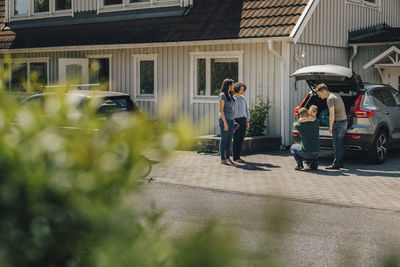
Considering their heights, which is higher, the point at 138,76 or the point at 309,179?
the point at 138,76

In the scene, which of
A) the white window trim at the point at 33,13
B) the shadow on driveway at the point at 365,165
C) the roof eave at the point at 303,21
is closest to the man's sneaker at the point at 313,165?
the shadow on driveway at the point at 365,165

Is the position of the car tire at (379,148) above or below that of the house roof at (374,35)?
below

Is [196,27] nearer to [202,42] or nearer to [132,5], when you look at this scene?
[202,42]

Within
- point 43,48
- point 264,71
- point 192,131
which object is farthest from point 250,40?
point 192,131

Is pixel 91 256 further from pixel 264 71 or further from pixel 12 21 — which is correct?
pixel 12 21

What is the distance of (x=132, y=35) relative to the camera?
20328 millimetres

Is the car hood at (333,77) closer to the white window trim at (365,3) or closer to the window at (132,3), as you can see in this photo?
the white window trim at (365,3)

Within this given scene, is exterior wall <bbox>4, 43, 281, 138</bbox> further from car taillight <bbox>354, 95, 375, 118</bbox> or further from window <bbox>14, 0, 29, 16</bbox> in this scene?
car taillight <bbox>354, 95, 375, 118</bbox>

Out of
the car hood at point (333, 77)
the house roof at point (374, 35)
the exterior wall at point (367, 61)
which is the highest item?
the house roof at point (374, 35)

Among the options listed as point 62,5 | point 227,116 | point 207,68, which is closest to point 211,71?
point 207,68

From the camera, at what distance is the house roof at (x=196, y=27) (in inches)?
679

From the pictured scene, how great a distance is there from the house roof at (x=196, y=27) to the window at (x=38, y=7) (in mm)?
732

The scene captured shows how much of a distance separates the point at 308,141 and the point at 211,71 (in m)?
6.56

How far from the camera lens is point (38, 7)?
2420 cm
